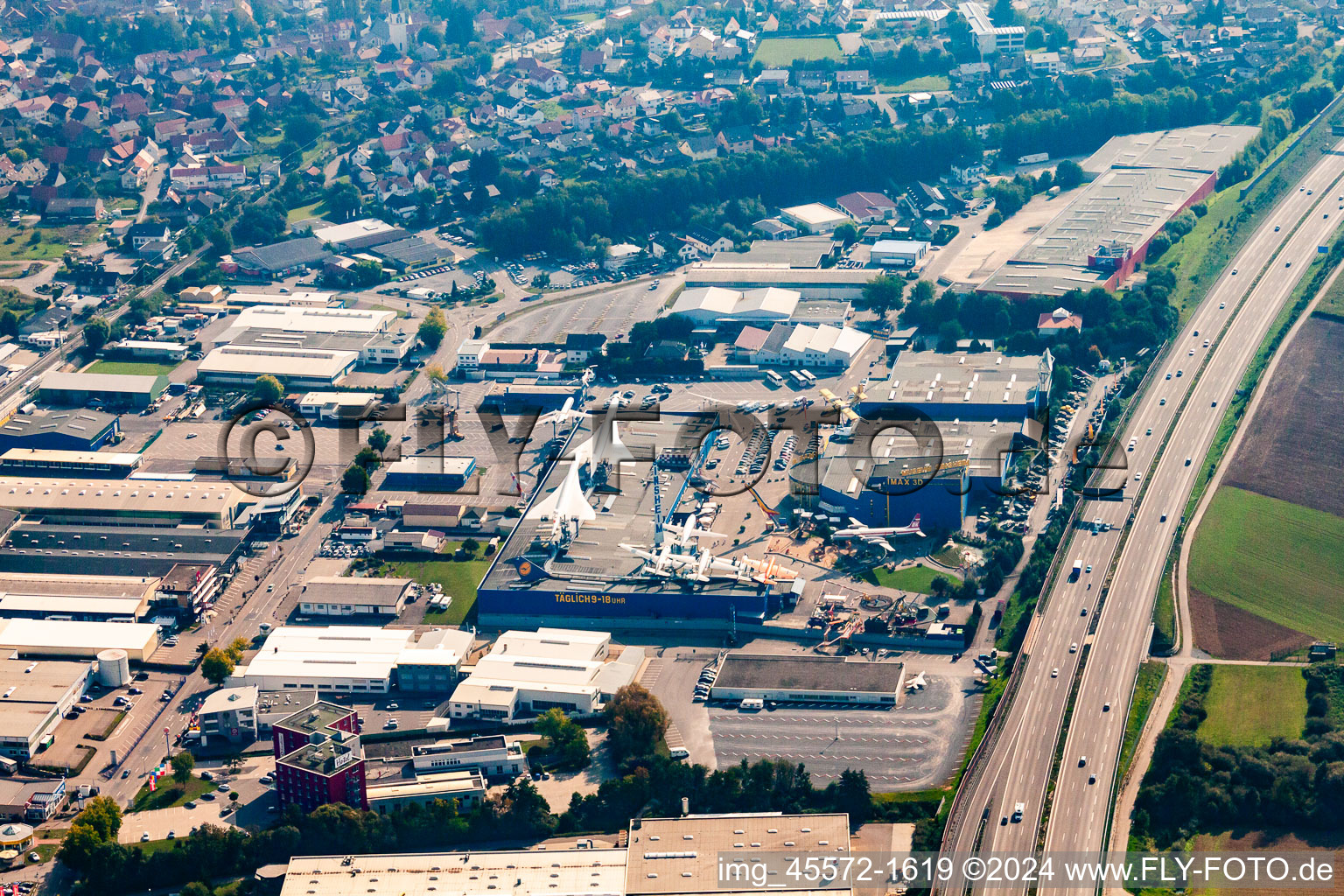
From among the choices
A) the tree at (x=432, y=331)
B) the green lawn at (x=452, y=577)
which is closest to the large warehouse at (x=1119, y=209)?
the tree at (x=432, y=331)

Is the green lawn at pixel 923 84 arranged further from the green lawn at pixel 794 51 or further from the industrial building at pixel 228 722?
the industrial building at pixel 228 722

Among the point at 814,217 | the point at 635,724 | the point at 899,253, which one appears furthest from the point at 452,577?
the point at 814,217

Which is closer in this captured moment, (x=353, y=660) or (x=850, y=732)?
(x=850, y=732)

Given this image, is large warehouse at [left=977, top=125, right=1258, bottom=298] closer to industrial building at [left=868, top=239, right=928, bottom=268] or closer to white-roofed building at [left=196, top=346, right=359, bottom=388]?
industrial building at [left=868, top=239, right=928, bottom=268]

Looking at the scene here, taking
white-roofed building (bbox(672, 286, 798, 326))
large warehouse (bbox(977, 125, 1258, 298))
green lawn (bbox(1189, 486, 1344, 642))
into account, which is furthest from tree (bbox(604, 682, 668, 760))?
large warehouse (bbox(977, 125, 1258, 298))

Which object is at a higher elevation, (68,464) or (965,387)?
(965,387)

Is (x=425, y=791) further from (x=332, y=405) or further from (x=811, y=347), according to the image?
(x=811, y=347)

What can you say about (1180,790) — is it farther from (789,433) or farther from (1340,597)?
(789,433)
